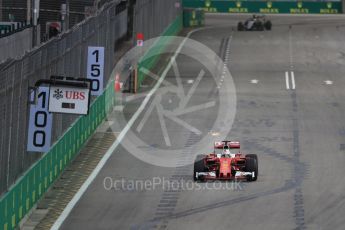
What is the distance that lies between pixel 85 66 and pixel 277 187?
1151 centimetres

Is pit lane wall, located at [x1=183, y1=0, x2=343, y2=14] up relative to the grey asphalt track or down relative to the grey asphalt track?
up

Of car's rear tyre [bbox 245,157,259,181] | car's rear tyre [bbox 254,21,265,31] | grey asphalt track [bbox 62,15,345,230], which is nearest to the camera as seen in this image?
grey asphalt track [bbox 62,15,345,230]

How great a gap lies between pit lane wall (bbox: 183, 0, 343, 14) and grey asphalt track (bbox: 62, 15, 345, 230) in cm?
3272

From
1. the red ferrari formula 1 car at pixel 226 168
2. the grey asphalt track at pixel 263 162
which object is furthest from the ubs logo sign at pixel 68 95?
the red ferrari formula 1 car at pixel 226 168

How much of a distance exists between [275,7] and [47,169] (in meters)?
77.7

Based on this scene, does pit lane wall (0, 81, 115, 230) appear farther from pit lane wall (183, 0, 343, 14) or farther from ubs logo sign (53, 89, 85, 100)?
pit lane wall (183, 0, 343, 14)

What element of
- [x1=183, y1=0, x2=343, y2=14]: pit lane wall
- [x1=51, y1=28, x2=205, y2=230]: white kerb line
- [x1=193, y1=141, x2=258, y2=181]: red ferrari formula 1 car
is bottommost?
[x1=51, y1=28, x2=205, y2=230]: white kerb line

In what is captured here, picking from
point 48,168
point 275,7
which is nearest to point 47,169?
point 48,168

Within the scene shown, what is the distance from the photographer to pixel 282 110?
5259cm

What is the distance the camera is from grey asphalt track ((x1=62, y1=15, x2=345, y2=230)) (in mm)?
31359

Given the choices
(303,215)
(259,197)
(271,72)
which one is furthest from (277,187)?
(271,72)

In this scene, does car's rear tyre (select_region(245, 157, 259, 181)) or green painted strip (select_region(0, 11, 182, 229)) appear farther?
car's rear tyre (select_region(245, 157, 259, 181))

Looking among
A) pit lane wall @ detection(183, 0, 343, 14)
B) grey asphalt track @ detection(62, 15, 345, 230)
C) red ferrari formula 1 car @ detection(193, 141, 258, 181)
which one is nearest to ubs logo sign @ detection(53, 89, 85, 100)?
grey asphalt track @ detection(62, 15, 345, 230)

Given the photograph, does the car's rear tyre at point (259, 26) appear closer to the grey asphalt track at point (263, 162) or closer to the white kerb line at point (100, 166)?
the grey asphalt track at point (263, 162)
